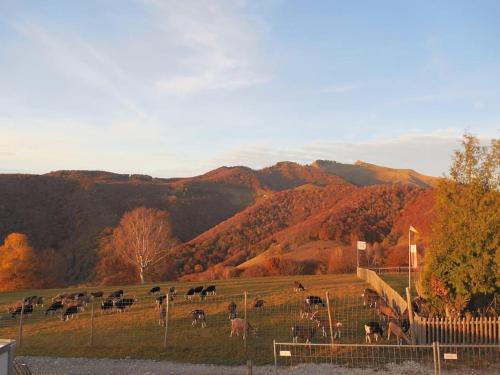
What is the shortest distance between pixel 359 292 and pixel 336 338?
13.0 meters

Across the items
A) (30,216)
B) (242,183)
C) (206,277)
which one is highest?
(242,183)

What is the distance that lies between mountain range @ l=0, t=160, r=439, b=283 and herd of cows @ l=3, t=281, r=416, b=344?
37449 mm

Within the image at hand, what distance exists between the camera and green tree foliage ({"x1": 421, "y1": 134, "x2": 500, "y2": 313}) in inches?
726

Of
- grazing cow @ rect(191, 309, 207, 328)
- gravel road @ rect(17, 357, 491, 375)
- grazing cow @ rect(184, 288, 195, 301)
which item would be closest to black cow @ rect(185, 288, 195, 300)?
grazing cow @ rect(184, 288, 195, 301)

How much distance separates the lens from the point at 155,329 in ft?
71.5

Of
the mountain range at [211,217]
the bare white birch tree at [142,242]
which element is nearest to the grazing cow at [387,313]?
the bare white birch tree at [142,242]

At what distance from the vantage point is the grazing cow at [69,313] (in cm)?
2558

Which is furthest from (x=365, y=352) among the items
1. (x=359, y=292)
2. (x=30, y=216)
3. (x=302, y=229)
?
(x=30, y=216)

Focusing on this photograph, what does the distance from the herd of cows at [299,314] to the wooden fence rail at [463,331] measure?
1.05 m

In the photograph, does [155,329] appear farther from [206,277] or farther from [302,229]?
[302,229]

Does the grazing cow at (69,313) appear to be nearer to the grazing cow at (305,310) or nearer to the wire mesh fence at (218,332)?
the wire mesh fence at (218,332)

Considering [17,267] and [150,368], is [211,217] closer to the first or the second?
[17,267]

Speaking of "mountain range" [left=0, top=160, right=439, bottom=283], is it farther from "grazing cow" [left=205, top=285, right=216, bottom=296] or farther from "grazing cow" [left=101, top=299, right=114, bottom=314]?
"grazing cow" [left=101, top=299, right=114, bottom=314]

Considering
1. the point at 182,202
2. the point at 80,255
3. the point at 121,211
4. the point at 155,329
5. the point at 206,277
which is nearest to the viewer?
the point at 155,329
